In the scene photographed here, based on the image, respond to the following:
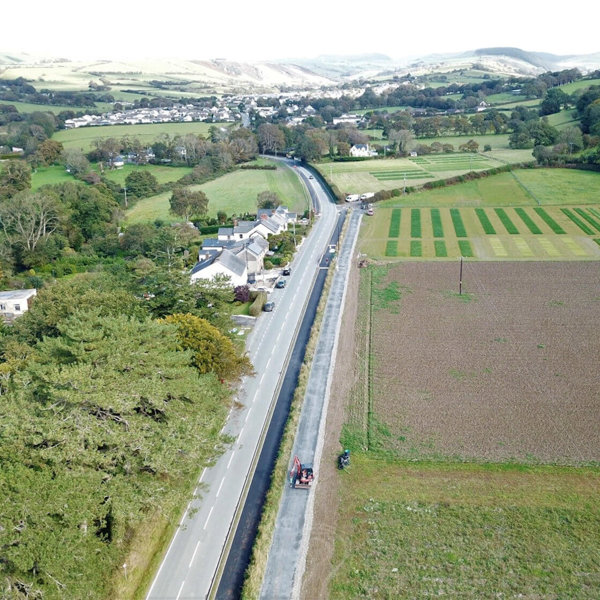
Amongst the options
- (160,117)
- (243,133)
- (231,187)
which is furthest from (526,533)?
(160,117)

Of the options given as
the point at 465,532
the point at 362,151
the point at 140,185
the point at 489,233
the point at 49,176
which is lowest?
the point at 49,176

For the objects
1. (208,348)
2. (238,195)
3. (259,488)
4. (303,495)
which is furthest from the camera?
(238,195)

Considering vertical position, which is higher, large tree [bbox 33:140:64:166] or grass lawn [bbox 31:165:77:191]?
large tree [bbox 33:140:64:166]

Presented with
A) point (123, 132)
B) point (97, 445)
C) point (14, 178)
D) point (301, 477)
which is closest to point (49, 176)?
point (14, 178)

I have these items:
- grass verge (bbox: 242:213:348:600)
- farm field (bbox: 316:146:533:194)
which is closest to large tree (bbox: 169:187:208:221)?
farm field (bbox: 316:146:533:194)

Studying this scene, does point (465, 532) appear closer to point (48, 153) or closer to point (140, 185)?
point (140, 185)

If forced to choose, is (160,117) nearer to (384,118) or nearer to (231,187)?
(384,118)

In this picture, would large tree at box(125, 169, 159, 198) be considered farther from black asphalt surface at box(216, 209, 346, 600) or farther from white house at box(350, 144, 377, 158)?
black asphalt surface at box(216, 209, 346, 600)
